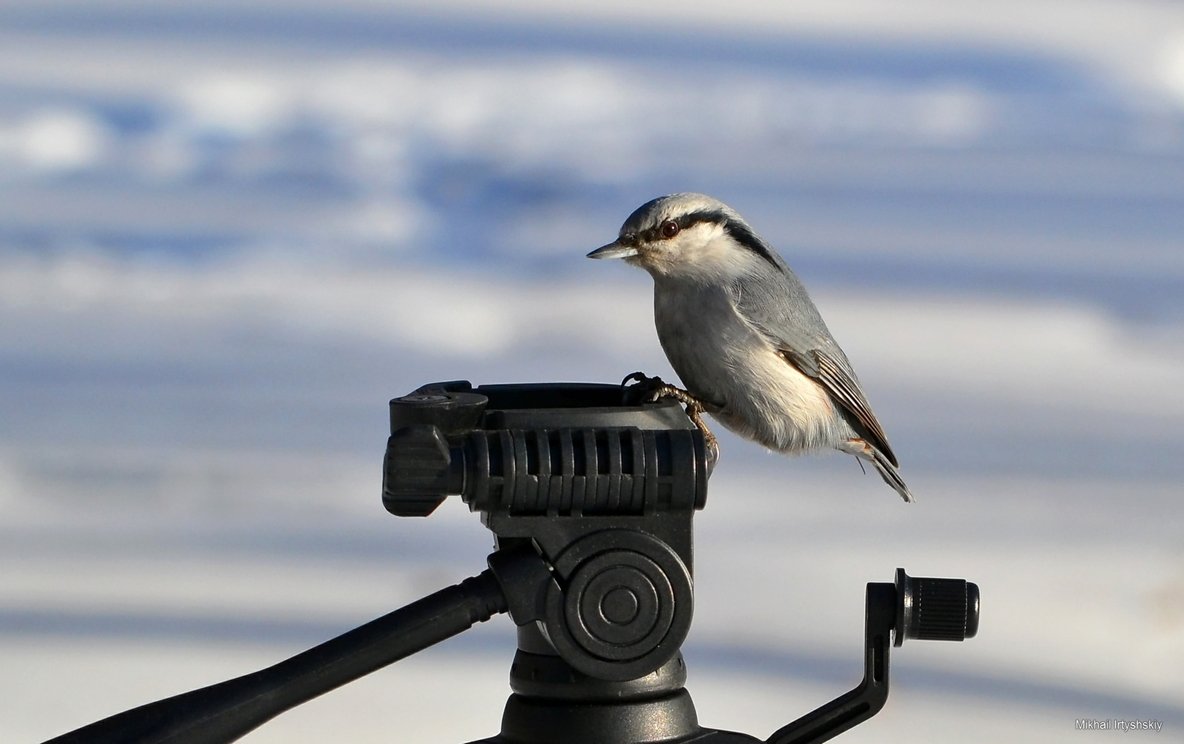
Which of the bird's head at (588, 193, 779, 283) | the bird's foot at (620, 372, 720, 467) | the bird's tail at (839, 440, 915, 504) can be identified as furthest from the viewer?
the bird's tail at (839, 440, 915, 504)

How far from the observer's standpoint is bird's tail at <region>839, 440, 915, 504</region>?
2.41 meters

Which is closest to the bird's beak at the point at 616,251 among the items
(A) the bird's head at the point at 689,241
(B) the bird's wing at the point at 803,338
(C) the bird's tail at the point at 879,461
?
(A) the bird's head at the point at 689,241

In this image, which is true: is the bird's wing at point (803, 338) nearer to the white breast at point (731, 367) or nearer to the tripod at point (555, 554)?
the white breast at point (731, 367)

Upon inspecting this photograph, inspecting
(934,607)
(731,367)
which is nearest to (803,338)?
(731,367)

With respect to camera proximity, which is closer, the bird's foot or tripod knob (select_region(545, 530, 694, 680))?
tripod knob (select_region(545, 530, 694, 680))

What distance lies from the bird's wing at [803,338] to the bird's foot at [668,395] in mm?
175

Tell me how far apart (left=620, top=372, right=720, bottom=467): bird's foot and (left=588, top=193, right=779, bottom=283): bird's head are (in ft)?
0.70

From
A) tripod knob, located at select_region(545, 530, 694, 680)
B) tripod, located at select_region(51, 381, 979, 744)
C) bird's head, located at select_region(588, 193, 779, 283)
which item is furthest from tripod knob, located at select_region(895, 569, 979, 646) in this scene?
bird's head, located at select_region(588, 193, 779, 283)

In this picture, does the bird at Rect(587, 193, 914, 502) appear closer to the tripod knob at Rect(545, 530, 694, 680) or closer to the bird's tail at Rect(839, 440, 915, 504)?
the bird's tail at Rect(839, 440, 915, 504)

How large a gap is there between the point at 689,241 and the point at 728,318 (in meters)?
0.14

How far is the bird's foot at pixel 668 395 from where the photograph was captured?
1305 millimetres

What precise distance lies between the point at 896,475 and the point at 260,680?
1.76 meters

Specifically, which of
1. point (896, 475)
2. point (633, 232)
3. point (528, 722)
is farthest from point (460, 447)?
point (896, 475)

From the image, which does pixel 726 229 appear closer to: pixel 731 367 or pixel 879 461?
pixel 731 367
